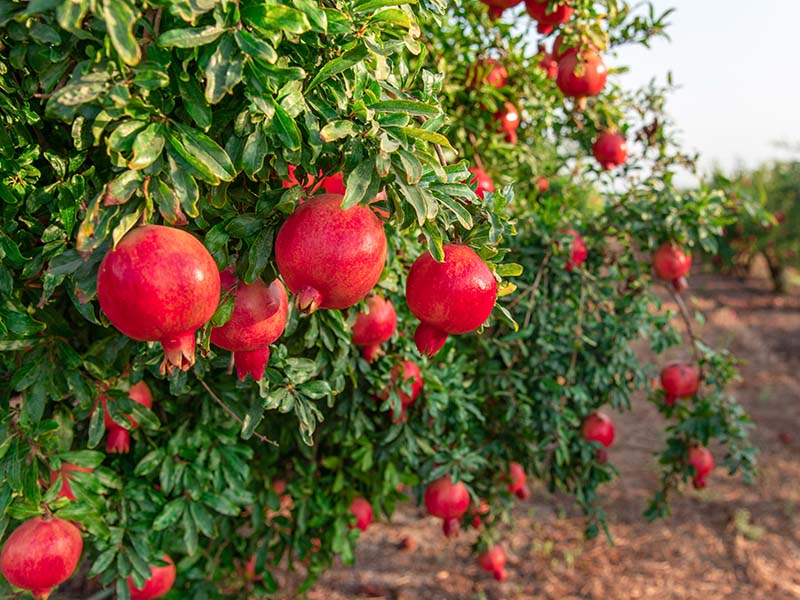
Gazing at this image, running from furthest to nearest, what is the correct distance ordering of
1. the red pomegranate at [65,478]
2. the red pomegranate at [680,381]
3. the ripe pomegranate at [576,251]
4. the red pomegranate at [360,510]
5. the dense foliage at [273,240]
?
1. the red pomegranate at [680,381]
2. the ripe pomegranate at [576,251]
3. the red pomegranate at [360,510]
4. the red pomegranate at [65,478]
5. the dense foliage at [273,240]

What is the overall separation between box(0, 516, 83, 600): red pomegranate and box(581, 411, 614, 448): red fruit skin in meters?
1.87

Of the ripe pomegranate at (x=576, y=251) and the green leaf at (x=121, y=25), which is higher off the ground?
the green leaf at (x=121, y=25)

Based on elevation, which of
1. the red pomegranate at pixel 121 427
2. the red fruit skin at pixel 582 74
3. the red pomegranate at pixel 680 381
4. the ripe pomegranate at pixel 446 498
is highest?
the red fruit skin at pixel 582 74

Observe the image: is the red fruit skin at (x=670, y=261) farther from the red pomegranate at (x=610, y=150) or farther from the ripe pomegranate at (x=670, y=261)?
the red pomegranate at (x=610, y=150)

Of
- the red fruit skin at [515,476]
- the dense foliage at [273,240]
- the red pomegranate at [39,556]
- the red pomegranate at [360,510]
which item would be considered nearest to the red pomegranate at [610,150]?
the dense foliage at [273,240]

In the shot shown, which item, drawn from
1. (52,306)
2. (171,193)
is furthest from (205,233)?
(52,306)

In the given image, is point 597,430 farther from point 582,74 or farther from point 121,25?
point 121,25

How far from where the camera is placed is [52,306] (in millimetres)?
1339

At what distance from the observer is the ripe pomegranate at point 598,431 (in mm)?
2529

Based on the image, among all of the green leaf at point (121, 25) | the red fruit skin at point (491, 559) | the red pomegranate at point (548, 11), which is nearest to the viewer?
the green leaf at point (121, 25)

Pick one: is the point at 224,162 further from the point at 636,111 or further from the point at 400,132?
the point at 636,111

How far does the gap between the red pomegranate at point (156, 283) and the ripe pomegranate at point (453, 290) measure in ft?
0.97

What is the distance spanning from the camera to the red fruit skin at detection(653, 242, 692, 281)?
97.4 inches

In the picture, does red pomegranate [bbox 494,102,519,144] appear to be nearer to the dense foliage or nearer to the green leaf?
the dense foliage
